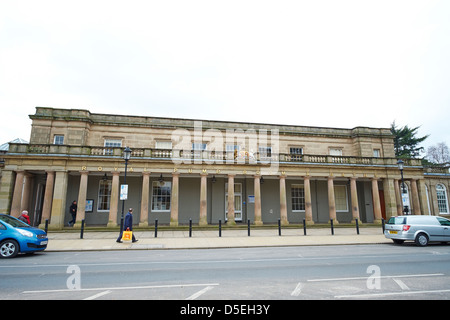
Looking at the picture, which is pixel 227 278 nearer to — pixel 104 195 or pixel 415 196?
pixel 104 195

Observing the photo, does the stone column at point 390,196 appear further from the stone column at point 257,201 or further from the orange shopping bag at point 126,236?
the orange shopping bag at point 126,236

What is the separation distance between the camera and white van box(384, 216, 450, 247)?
13.1 metres

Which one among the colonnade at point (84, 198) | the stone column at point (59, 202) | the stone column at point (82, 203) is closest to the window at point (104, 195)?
the colonnade at point (84, 198)

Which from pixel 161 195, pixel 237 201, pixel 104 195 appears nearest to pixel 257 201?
pixel 237 201

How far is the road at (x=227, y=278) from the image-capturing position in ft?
17.1

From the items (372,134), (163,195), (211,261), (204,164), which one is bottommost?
(211,261)

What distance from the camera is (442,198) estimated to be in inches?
1139

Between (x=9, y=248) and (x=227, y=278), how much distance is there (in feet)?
29.5

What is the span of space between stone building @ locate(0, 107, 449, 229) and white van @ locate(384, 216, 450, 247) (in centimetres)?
925
